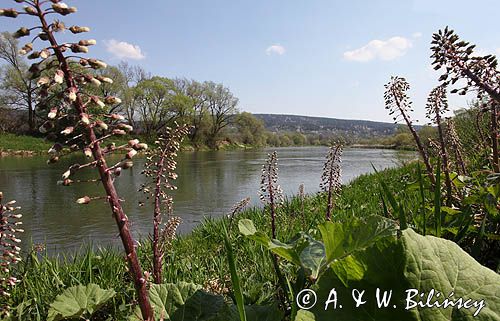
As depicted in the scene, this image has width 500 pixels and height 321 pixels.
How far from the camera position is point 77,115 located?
49.4 inches

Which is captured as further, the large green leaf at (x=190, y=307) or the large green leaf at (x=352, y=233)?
the large green leaf at (x=190, y=307)

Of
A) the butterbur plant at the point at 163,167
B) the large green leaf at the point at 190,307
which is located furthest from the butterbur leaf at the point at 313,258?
the butterbur plant at the point at 163,167

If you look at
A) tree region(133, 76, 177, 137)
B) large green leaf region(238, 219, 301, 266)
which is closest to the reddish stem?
large green leaf region(238, 219, 301, 266)

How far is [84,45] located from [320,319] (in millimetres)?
1266

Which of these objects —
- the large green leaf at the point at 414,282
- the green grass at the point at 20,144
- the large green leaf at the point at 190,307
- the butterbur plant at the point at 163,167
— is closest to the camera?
the large green leaf at the point at 414,282

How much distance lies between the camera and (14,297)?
129 inches

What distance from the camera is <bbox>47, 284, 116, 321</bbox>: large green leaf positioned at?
64.4 inches

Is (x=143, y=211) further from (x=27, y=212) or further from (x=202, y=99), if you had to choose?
(x=202, y=99)

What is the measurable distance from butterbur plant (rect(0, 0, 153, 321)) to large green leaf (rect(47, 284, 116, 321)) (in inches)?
22.9

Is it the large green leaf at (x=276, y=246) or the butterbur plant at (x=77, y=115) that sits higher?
the butterbur plant at (x=77, y=115)

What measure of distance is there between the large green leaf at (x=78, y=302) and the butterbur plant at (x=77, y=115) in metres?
0.58

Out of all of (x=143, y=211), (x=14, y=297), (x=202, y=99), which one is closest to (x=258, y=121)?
(x=202, y=99)

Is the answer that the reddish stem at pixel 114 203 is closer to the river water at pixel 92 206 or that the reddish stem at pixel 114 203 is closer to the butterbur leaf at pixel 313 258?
the butterbur leaf at pixel 313 258

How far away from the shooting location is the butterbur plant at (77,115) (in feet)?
3.75
